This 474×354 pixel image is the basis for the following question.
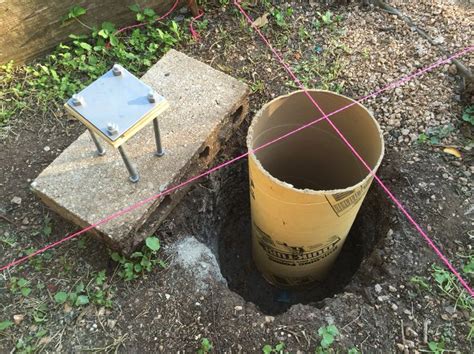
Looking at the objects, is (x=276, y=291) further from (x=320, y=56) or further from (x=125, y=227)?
(x=320, y=56)

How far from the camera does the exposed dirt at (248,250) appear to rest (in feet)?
5.88

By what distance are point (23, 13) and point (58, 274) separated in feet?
4.87

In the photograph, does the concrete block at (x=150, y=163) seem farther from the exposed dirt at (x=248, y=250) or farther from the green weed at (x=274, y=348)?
the green weed at (x=274, y=348)

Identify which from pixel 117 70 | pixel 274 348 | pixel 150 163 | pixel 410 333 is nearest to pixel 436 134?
pixel 410 333

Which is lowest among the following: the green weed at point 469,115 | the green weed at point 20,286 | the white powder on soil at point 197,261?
the white powder on soil at point 197,261

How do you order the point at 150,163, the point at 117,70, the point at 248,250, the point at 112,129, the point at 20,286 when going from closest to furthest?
the point at 112,129 < the point at 117,70 < the point at 20,286 < the point at 150,163 < the point at 248,250

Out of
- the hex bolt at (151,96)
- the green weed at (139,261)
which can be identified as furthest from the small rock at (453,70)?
the green weed at (139,261)

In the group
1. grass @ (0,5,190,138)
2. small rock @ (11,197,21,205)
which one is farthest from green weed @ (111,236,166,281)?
grass @ (0,5,190,138)

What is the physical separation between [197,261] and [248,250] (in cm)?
77

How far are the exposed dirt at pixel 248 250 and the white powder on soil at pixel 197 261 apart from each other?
0.01m

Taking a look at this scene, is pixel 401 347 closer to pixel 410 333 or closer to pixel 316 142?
pixel 410 333

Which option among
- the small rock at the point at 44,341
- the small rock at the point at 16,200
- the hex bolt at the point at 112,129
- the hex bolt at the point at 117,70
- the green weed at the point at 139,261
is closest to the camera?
the hex bolt at the point at 112,129

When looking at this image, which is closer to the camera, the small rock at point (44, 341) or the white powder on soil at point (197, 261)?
the small rock at point (44, 341)

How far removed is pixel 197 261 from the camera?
6.52 feet
